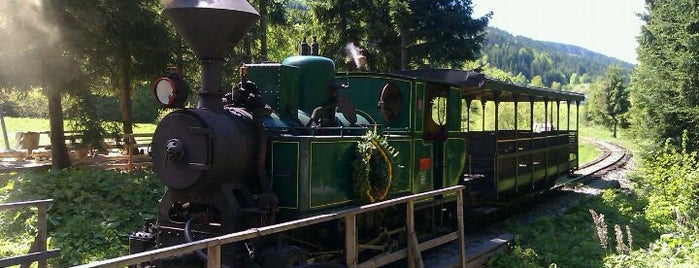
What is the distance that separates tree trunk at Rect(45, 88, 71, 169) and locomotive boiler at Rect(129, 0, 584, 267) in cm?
834

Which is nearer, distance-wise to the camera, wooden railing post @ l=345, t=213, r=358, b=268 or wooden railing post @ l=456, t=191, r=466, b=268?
wooden railing post @ l=345, t=213, r=358, b=268

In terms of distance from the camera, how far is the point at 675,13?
58.5 feet

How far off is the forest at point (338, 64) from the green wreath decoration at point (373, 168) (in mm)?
1938

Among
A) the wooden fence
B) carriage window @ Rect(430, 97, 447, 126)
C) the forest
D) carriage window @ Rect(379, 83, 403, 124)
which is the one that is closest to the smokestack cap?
the wooden fence

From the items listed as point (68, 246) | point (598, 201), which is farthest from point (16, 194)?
Answer: point (598, 201)

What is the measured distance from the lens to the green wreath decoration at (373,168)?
6.92 meters

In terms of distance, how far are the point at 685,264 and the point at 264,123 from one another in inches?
182

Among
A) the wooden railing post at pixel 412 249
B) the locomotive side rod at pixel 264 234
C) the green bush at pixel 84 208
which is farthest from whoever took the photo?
the green bush at pixel 84 208

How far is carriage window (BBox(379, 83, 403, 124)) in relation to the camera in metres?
8.80

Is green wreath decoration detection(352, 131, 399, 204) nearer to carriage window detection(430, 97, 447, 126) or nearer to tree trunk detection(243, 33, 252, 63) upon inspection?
carriage window detection(430, 97, 447, 126)

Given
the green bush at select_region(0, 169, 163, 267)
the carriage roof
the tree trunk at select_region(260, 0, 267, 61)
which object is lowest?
the green bush at select_region(0, 169, 163, 267)

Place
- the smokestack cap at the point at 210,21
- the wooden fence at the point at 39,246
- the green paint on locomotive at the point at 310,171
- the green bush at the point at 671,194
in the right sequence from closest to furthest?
the wooden fence at the point at 39,246 < the smokestack cap at the point at 210,21 < the green paint on locomotive at the point at 310,171 < the green bush at the point at 671,194

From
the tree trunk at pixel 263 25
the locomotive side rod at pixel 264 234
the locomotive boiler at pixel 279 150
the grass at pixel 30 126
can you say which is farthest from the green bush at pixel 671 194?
the grass at pixel 30 126

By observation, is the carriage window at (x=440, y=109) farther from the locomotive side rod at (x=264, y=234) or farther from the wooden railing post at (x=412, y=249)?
the wooden railing post at (x=412, y=249)
